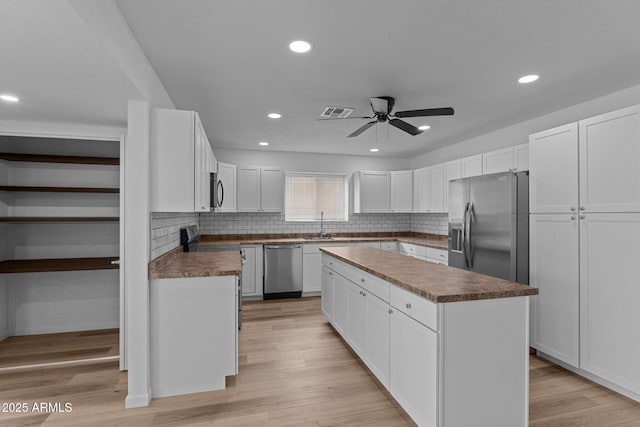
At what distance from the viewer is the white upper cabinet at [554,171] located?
2840 millimetres

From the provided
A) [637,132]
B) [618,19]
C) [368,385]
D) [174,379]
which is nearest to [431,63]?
[618,19]

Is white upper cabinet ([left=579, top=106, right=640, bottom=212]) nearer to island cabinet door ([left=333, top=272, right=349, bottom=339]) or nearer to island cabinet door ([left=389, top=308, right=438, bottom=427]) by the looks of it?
island cabinet door ([left=389, top=308, right=438, bottom=427])

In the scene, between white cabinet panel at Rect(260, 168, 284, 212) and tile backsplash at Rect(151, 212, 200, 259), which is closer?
tile backsplash at Rect(151, 212, 200, 259)

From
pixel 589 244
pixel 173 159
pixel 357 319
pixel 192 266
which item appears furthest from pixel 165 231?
pixel 589 244

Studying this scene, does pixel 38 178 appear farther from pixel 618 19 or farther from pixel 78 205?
pixel 618 19

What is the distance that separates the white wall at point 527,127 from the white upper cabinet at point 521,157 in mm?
373

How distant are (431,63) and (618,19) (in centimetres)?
107

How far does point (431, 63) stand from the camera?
2516 mm

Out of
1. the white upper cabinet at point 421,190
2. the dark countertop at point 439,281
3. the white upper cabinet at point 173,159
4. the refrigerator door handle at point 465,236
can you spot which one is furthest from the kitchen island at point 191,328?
the white upper cabinet at point 421,190

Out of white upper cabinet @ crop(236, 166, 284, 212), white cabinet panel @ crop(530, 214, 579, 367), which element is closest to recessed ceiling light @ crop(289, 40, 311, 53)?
white cabinet panel @ crop(530, 214, 579, 367)

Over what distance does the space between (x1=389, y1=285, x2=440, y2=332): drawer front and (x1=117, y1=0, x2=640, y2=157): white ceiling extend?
1.64m

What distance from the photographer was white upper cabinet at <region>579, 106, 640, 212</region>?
243 centimetres

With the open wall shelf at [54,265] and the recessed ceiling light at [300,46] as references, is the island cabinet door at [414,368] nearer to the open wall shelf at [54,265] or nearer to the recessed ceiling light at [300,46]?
the recessed ceiling light at [300,46]

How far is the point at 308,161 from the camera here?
20.2 ft
